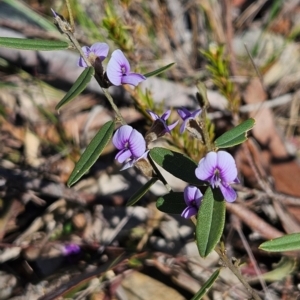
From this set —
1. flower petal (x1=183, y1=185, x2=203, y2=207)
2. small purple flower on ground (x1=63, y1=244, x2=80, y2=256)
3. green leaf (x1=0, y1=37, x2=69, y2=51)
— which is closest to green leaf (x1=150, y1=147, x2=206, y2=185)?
flower petal (x1=183, y1=185, x2=203, y2=207)

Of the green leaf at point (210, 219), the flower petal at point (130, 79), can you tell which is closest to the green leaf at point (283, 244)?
the green leaf at point (210, 219)

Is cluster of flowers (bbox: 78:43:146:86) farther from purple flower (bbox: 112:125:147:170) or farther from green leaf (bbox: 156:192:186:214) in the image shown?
green leaf (bbox: 156:192:186:214)

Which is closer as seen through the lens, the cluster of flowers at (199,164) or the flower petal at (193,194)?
the cluster of flowers at (199,164)

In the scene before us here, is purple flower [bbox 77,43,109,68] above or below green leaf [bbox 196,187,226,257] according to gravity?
above

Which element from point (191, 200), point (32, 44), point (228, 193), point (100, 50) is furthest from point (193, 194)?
point (32, 44)

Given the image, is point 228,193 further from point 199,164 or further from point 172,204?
point 172,204

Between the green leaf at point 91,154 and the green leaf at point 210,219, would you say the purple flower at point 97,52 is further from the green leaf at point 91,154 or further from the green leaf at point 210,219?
the green leaf at point 210,219
